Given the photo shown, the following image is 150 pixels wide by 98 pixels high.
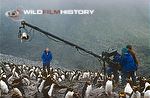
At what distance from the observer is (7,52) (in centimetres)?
639

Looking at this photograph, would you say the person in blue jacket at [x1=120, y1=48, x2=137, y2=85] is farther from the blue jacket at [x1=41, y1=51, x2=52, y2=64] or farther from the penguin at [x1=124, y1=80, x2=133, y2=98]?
the blue jacket at [x1=41, y1=51, x2=52, y2=64]

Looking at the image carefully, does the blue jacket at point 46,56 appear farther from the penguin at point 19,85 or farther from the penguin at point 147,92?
the penguin at point 147,92

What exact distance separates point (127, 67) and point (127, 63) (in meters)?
0.06

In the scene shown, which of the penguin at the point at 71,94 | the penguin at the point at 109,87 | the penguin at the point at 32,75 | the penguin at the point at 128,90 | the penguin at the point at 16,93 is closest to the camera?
the penguin at the point at 16,93

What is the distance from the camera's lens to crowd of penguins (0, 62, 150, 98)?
652 cm

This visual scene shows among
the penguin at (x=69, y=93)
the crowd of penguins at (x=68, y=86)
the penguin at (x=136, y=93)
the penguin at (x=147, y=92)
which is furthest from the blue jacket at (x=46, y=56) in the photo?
the penguin at (x=147, y=92)

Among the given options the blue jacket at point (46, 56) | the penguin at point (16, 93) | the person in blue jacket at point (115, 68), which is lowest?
the penguin at point (16, 93)

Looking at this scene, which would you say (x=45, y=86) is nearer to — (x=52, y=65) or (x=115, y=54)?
(x=52, y=65)

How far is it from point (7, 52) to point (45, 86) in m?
0.82

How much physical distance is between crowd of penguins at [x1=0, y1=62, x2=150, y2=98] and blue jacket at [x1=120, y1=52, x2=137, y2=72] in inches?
7.6

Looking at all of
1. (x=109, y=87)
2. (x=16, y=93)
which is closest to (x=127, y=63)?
(x=109, y=87)

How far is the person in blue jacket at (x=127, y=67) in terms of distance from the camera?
21.9ft

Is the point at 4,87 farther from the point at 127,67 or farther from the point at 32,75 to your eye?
the point at 127,67

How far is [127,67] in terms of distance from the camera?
6.78m
